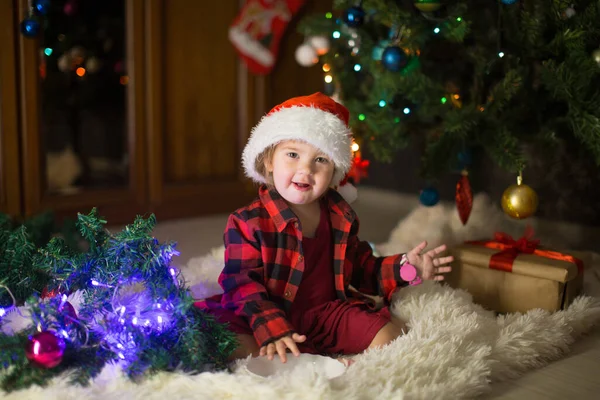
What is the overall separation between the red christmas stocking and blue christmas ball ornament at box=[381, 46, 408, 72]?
930 mm

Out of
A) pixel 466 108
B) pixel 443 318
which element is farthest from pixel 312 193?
pixel 466 108

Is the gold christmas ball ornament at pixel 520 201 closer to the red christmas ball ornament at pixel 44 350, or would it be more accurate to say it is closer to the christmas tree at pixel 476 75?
the christmas tree at pixel 476 75

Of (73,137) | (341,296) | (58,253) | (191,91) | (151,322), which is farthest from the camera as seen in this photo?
(191,91)

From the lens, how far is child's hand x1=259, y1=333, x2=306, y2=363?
1199mm

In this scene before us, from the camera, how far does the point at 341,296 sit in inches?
56.5

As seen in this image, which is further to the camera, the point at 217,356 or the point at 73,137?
the point at 73,137

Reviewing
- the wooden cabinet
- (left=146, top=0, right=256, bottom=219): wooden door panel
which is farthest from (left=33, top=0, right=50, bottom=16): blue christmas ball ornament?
(left=146, top=0, right=256, bottom=219): wooden door panel

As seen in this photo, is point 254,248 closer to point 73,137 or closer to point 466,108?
point 466,108

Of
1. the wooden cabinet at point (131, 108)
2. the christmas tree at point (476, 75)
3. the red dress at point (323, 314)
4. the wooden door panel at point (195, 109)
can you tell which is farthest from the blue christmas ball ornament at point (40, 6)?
the red dress at point (323, 314)

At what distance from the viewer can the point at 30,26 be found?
210cm

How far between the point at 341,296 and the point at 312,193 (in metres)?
0.24

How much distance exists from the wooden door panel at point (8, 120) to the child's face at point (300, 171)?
4.03ft

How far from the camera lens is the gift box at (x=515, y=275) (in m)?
1.56

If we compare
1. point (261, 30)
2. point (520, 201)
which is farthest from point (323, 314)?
point (261, 30)
